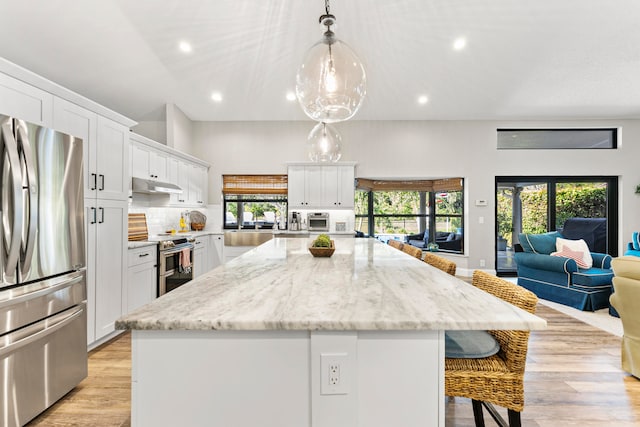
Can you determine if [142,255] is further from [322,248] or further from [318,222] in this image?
[318,222]

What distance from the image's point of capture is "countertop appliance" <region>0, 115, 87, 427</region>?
5.07 ft

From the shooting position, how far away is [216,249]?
5348 mm

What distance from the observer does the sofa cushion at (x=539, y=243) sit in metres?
4.38

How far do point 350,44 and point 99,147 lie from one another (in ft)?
8.75

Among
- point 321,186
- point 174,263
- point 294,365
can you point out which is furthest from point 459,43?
point 174,263

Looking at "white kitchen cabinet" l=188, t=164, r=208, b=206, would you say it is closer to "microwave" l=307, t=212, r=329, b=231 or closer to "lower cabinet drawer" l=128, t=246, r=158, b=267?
"lower cabinet drawer" l=128, t=246, r=158, b=267

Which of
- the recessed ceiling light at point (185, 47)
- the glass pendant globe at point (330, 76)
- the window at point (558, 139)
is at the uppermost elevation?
the recessed ceiling light at point (185, 47)

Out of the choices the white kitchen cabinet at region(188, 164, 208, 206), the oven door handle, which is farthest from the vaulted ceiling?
the oven door handle

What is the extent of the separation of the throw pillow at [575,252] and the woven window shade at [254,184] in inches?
178

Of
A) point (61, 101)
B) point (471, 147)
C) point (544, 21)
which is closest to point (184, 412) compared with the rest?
point (61, 101)

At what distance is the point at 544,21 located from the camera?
9.13ft

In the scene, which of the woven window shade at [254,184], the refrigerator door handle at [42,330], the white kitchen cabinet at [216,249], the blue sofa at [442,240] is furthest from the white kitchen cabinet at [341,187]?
the refrigerator door handle at [42,330]

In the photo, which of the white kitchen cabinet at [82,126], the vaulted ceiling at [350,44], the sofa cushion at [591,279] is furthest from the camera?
the sofa cushion at [591,279]

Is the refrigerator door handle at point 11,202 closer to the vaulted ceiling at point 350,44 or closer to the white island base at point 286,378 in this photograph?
the white island base at point 286,378
